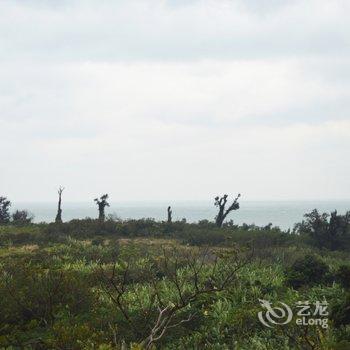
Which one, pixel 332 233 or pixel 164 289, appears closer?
pixel 164 289

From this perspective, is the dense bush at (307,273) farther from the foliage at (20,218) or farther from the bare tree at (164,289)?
the foliage at (20,218)

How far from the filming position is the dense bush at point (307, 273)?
15484mm

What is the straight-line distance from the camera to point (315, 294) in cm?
1359

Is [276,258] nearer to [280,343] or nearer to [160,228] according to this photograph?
[280,343]

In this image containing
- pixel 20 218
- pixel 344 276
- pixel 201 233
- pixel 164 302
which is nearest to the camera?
pixel 164 302

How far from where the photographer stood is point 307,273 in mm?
15930

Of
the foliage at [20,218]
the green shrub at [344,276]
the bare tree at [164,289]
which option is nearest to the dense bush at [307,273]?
the green shrub at [344,276]

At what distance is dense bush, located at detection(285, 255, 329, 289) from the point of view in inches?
610

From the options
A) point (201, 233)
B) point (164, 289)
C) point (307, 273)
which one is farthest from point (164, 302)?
point (201, 233)

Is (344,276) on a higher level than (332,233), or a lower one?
lower

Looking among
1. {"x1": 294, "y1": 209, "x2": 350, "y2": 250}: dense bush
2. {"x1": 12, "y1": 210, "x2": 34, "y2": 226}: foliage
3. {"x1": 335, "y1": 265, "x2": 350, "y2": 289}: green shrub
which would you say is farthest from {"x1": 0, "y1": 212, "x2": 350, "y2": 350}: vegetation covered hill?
{"x1": 12, "y1": 210, "x2": 34, "y2": 226}: foliage

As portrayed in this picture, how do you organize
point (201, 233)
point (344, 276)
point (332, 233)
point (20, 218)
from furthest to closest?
1. point (20, 218)
2. point (201, 233)
3. point (332, 233)
4. point (344, 276)

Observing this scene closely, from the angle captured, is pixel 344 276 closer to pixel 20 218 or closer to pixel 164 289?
pixel 164 289

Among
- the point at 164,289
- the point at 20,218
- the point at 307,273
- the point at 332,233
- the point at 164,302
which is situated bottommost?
the point at 164,302
